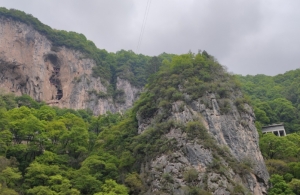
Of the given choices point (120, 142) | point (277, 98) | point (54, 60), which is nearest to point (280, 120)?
point (277, 98)

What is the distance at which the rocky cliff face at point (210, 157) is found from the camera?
106 feet

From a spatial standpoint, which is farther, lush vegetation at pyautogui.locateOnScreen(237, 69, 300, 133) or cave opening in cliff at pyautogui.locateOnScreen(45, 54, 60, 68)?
cave opening in cliff at pyautogui.locateOnScreen(45, 54, 60, 68)

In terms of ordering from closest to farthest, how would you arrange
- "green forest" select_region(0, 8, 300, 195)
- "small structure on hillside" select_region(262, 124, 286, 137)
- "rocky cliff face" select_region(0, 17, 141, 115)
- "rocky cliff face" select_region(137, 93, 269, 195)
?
"green forest" select_region(0, 8, 300, 195)
"rocky cliff face" select_region(137, 93, 269, 195)
"small structure on hillside" select_region(262, 124, 286, 137)
"rocky cliff face" select_region(0, 17, 141, 115)

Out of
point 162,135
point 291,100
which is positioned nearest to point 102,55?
point 291,100

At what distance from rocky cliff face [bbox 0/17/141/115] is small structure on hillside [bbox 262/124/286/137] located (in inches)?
1293

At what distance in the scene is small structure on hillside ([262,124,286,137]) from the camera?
166ft

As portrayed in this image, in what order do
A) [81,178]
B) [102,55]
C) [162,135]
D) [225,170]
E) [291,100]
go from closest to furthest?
[81,178], [225,170], [162,135], [291,100], [102,55]

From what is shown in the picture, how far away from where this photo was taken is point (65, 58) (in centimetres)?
7550

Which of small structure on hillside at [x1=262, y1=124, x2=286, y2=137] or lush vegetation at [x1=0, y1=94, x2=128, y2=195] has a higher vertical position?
small structure on hillside at [x1=262, y1=124, x2=286, y2=137]

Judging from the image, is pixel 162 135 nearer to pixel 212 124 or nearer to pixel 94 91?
pixel 212 124

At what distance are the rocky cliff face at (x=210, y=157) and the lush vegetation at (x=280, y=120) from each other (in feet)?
6.28

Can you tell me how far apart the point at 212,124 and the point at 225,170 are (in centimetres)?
666

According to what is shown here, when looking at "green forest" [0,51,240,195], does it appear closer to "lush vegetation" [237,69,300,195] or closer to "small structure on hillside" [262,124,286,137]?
"lush vegetation" [237,69,300,195]

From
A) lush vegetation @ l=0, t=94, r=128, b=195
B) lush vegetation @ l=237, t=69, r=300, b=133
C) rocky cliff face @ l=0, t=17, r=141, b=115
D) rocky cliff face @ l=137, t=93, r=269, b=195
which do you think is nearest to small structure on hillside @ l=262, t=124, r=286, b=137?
lush vegetation @ l=237, t=69, r=300, b=133
